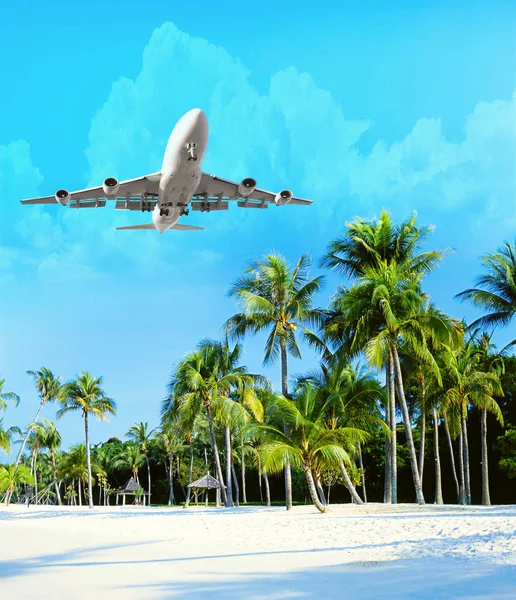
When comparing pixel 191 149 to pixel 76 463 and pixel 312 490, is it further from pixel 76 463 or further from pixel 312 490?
pixel 76 463

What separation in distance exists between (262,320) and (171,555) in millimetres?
18858

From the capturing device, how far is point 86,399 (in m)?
54.0

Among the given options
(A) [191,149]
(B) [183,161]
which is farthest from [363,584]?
(B) [183,161]

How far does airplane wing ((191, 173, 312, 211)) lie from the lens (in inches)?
959

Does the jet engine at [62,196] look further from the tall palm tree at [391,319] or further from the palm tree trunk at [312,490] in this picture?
the palm tree trunk at [312,490]

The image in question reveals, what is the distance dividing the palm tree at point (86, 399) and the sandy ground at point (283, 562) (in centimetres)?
3715

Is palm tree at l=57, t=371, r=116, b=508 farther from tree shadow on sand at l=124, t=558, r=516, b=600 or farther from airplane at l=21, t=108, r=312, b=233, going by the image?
tree shadow on sand at l=124, t=558, r=516, b=600

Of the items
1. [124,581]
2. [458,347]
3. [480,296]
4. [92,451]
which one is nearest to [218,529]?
[124,581]

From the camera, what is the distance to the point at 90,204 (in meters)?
25.2

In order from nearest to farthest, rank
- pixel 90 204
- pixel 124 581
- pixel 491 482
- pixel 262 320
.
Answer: pixel 124 581 → pixel 90 204 → pixel 262 320 → pixel 491 482

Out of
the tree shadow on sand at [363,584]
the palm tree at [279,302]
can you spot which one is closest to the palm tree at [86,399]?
the palm tree at [279,302]

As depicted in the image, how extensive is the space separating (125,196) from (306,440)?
11423 mm

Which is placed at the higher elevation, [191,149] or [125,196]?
[125,196]

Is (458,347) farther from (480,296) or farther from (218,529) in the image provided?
(218,529)
